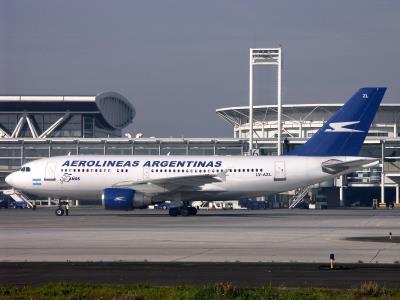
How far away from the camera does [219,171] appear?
6256cm

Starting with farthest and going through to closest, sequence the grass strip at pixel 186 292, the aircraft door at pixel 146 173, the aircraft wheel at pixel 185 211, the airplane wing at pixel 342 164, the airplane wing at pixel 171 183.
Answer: the aircraft door at pixel 146 173
the aircraft wheel at pixel 185 211
the airplane wing at pixel 342 164
the airplane wing at pixel 171 183
the grass strip at pixel 186 292

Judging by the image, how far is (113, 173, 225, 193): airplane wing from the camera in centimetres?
5966

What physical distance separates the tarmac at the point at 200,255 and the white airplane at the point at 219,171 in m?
17.2

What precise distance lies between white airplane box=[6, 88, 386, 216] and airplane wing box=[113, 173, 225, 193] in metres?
0.08

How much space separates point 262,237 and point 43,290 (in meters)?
19.3

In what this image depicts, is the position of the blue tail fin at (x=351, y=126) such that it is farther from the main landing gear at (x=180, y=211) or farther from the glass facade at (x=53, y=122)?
the glass facade at (x=53, y=122)

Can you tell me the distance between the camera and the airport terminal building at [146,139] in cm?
9494

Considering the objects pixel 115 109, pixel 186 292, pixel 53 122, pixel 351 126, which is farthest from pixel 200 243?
pixel 115 109

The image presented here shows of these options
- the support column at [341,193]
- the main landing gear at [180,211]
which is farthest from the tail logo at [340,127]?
the support column at [341,193]

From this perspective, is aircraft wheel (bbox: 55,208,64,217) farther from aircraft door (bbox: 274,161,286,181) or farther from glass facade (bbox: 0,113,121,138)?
glass facade (bbox: 0,113,121,138)

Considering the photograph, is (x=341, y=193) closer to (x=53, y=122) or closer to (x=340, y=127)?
(x=340, y=127)

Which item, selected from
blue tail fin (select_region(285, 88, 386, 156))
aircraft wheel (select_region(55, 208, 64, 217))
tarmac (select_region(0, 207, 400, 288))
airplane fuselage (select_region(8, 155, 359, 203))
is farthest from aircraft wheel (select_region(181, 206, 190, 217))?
tarmac (select_region(0, 207, 400, 288))

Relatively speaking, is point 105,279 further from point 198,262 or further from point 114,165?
point 114,165

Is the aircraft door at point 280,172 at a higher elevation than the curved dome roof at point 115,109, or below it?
below
